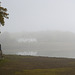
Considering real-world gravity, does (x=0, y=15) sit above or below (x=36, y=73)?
above

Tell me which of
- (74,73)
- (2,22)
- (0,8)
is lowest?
(74,73)

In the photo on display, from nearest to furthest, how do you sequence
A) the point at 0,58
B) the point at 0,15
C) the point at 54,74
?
1. the point at 54,74
2. the point at 0,15
3. the point at 0,58

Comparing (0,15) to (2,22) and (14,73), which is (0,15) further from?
(14,73)

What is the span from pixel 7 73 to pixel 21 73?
243 cm

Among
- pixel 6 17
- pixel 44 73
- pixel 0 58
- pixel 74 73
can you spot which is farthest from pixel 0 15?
pixel 74 73

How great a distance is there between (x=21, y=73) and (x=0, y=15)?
17298 millimetres

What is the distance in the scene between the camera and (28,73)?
97.7 feet

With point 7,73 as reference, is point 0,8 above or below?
above

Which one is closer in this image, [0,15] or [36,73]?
[36,73]

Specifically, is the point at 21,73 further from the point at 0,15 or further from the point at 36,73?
the point at 0,15

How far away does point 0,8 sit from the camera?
41.1m

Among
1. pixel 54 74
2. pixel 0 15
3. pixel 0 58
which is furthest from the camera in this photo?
pixel 0 58

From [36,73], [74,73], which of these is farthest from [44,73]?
[74,73]

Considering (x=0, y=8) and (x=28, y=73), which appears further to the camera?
(x=0, y=8)
